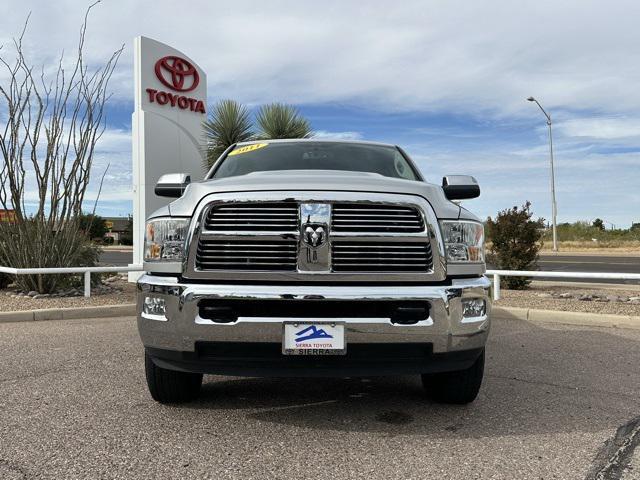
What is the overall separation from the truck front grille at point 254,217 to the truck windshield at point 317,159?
1.40 metres

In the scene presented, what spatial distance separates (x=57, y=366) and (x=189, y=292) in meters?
2.57

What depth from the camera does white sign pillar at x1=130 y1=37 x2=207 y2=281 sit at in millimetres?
12164

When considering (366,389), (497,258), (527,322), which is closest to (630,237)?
(497,258)

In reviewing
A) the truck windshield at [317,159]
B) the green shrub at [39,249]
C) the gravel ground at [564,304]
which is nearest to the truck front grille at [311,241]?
the truck windshield at [317,159]

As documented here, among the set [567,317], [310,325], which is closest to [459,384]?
[310,325]

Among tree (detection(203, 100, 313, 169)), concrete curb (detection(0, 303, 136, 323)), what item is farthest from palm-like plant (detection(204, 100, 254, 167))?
concrete curb (detection(0, 303, 136, 323))

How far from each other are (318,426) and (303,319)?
2.50 ft

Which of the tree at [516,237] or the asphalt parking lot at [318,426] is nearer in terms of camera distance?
the asphalt parking lot at [318,426]

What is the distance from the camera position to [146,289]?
318 cm

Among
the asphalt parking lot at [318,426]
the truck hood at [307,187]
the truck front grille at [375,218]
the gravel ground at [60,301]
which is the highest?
the truck hood at [307,187]

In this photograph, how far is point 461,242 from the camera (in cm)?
325

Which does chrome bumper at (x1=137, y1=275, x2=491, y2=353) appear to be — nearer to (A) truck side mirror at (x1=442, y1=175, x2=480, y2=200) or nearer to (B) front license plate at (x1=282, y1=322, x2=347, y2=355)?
(B) front license plate at (x1=282, y1=322, x2=347, y2=355)

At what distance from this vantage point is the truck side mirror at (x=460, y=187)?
406 centimetres

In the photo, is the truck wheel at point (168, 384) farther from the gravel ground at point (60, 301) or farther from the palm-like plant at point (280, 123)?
the palm-like plant at point (280, 123)
